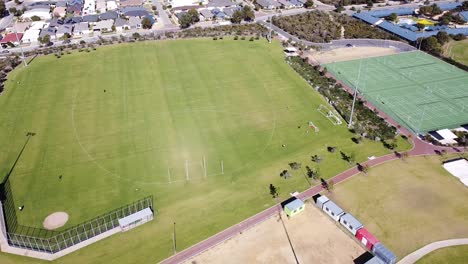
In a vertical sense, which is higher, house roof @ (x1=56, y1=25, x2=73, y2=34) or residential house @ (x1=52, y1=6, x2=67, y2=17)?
residential house @ (x1=52, y1=6, x2=67, y2=17)

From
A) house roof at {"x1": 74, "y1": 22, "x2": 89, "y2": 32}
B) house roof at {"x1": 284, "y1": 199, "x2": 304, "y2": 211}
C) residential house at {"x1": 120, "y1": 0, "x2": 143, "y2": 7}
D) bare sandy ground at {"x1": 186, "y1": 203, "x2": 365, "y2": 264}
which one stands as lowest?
bare sandy ground at {"x1": 186, "y1": 203, "x2": 365, "y2": 264}

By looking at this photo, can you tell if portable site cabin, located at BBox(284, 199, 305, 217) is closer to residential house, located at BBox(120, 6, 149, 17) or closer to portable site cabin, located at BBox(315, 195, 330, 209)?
portable site cabin, located at BBox(315, 195, 330, 209)

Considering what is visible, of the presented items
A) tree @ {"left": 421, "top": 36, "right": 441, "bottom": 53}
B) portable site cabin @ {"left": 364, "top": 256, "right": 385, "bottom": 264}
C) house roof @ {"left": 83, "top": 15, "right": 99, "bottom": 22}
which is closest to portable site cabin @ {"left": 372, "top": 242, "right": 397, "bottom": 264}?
portable site cabin @ {"left": 364, "top": 256, "right": 385, "bottom": 264}

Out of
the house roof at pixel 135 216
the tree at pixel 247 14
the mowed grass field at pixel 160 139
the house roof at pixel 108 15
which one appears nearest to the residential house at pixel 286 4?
the tree at pixel 247 14

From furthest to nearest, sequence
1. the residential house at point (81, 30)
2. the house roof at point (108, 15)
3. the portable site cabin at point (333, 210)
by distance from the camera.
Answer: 1. the house roof at point (108, 15)
2. the residential house at point (81, 30)
3. the portable site cabin at point (333, 210)

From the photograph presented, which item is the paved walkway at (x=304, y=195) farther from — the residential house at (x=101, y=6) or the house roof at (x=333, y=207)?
the residential house at (x=101, y=6)
